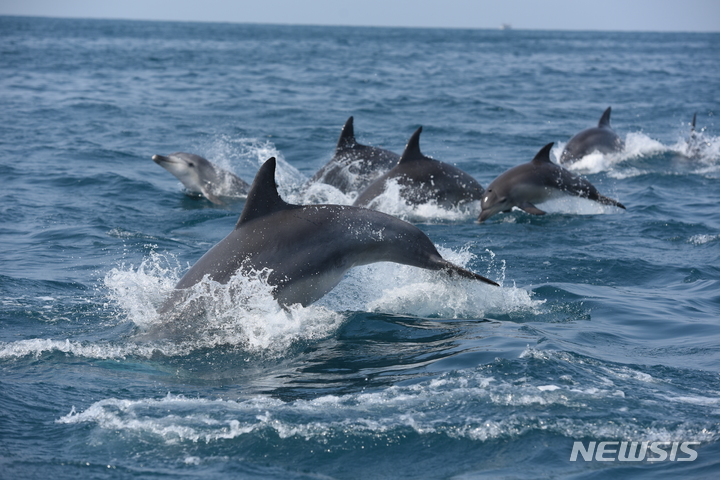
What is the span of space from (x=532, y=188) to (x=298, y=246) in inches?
294

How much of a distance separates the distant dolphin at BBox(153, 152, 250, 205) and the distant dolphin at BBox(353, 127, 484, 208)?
3.43 meters

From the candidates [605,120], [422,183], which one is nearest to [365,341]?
[422,183]

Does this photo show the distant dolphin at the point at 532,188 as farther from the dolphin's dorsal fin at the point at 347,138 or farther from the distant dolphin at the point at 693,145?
the distant dolphin at the point at 693,145

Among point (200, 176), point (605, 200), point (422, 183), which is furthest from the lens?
point (200, 176)

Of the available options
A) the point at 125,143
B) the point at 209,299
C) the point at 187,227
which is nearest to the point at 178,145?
the point at 125,143

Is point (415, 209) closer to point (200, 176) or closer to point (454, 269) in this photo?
point (200, 176)

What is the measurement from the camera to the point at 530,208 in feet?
46.9

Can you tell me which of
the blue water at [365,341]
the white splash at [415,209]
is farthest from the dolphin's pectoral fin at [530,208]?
the white splash at [415,209]

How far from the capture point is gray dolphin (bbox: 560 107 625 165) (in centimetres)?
1948

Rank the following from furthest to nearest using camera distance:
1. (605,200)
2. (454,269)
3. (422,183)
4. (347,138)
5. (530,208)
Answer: (347,138), (605,200), (530,208), (422,183), (454,269)

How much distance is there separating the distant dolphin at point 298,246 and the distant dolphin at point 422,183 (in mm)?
5154

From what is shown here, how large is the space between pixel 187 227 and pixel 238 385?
7.12 m

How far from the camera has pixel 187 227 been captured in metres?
13.6

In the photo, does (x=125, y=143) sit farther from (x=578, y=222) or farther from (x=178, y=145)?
(x=578, y=222)
